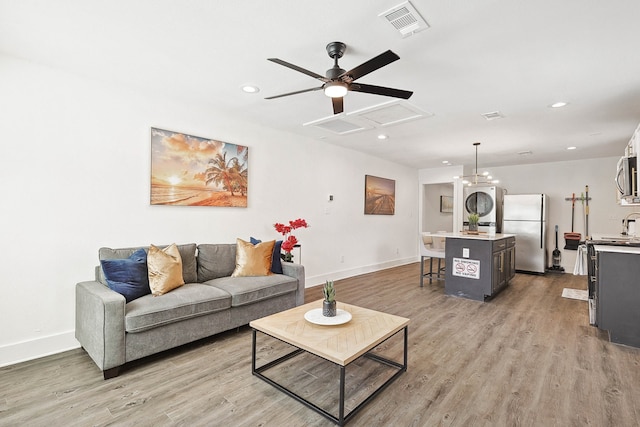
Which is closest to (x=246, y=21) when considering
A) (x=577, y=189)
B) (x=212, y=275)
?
(x=212, y=275)

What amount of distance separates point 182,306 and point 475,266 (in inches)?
156

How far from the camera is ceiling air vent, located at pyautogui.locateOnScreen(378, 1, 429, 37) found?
1908 mm

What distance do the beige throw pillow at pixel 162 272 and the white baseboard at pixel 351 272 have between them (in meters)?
2.52

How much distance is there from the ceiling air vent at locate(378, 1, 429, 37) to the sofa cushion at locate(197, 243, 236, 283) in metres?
2.81

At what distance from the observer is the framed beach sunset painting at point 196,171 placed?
3412mm

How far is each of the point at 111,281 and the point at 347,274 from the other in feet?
13.4

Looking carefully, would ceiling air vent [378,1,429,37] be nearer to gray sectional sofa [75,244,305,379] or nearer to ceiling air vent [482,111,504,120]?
ceiling air vent [482,111,504,120]

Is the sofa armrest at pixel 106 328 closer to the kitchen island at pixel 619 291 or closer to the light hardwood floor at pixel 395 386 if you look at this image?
the light hardwood floor at pixel 395 386

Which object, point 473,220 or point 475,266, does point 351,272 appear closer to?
point 475,266

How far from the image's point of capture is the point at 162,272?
Answer: 2828mm

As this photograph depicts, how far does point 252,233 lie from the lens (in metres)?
4.34

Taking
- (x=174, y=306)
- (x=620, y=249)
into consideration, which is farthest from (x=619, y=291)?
(x=174, y=306)

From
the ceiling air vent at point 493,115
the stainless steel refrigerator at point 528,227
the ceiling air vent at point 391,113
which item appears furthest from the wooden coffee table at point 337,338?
the stainless steel refrigerator at point 528,227

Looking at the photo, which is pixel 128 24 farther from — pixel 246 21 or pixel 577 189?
pixel 577 189
